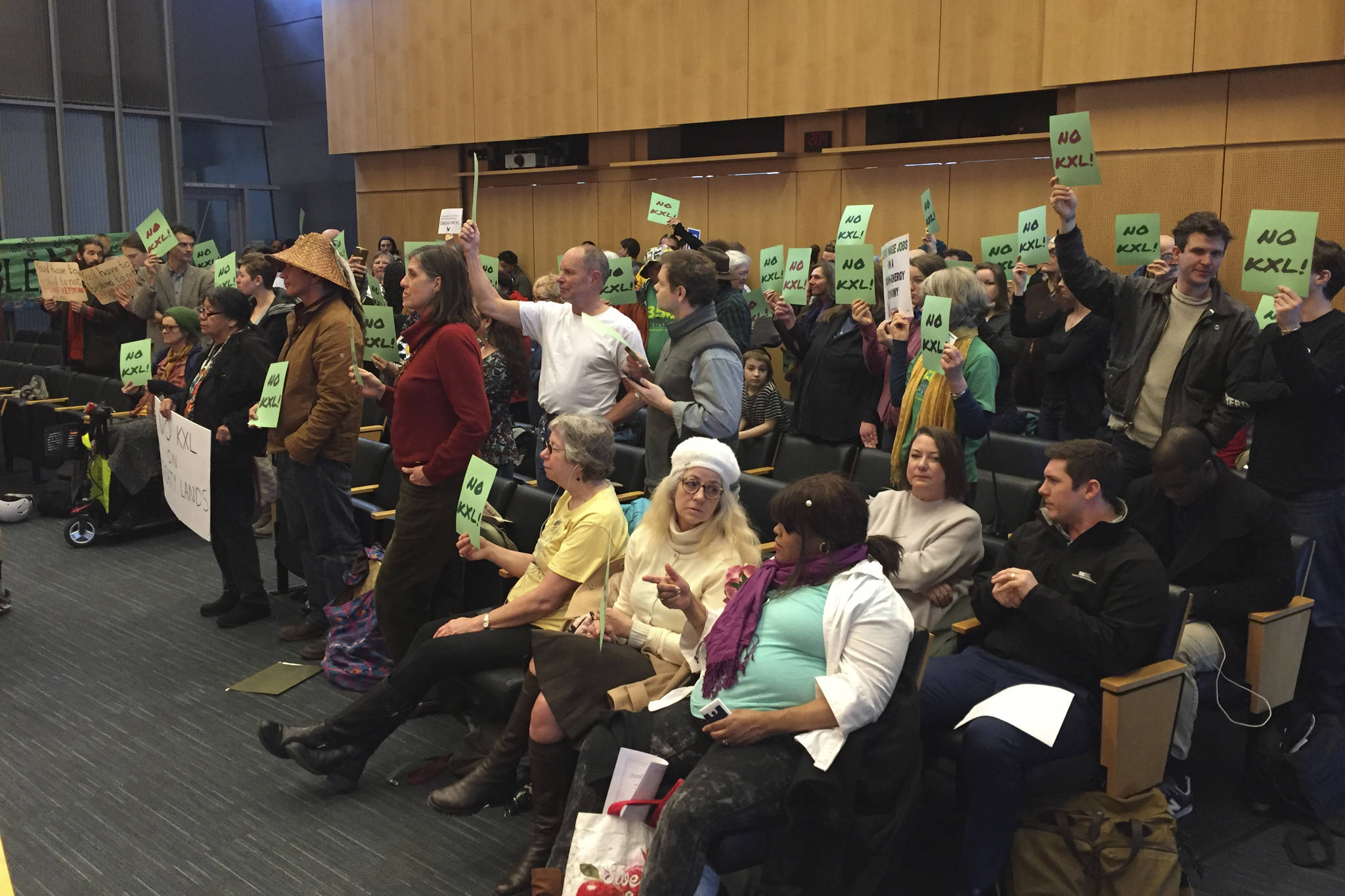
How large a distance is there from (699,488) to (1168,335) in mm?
1916

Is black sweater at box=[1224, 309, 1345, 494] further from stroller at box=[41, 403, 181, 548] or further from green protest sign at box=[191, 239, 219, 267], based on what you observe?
green protest sign at box=[191, 239, 219, 267]

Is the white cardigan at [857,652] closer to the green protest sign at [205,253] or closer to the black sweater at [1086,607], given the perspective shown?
the black sweater at [1086,607]

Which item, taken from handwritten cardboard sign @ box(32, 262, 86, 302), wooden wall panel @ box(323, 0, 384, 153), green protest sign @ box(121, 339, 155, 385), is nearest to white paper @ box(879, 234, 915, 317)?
green protest sign @ box(121, 339, 155, 385)

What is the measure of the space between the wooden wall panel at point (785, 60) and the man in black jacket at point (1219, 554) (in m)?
6.76

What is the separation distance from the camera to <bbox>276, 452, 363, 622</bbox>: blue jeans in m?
4.58

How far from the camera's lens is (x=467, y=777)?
3342 millimetres

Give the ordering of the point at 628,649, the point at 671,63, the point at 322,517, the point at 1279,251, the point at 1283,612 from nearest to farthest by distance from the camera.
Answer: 1. the point at 628,649
2. the point at 1283,612
3. the point at 1279,251
4. the point at 322,517
5. the point at 671,63

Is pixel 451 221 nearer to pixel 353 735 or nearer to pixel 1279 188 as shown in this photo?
pixel 353 735

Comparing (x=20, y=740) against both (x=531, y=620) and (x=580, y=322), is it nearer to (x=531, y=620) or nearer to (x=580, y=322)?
(x=531, y=620)

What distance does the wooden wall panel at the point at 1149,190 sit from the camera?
7.19 metres

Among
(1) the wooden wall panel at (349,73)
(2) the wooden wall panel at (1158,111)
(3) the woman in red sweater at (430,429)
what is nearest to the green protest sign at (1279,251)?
(3) the woman in red sweater at (430,429)

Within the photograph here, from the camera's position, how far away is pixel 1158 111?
24.0 feet

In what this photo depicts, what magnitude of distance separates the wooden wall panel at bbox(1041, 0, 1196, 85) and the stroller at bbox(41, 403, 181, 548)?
6.36m

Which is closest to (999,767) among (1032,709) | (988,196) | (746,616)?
(1032,709)
